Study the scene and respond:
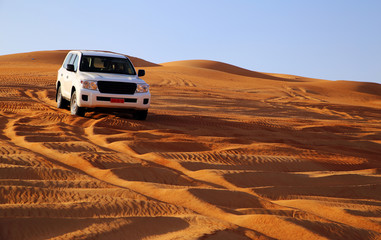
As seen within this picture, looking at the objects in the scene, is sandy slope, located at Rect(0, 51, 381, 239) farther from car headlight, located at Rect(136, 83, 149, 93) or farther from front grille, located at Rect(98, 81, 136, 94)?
car headlight, located at Rect(136, 83, 149, 93)

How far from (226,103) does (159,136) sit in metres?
11.8

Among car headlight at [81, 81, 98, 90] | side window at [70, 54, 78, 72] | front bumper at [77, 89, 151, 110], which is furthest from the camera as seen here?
side window at [70, 54, 78, 72]

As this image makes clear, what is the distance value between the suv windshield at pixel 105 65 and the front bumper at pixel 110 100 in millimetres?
1328

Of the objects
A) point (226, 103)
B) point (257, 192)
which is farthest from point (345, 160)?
point (226, 103)

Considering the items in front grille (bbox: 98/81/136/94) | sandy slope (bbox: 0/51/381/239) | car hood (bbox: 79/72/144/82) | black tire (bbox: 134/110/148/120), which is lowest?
sandy slope (bbox: 0/51/381/239)

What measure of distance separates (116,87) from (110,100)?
384mm

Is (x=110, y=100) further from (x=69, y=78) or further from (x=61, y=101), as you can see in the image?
(x=61, y=101)

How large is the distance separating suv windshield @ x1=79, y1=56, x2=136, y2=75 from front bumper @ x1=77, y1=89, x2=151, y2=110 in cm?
133

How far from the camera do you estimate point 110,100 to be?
11.6 m

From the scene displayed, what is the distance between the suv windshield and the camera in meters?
12.7

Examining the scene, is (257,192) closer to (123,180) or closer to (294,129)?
(123,180)

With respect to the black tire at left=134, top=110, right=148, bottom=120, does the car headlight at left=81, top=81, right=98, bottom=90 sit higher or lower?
higher

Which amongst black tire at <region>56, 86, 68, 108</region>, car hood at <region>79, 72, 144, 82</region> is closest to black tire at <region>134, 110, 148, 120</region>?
car hood at <region>79, 72, 144, 82</region>

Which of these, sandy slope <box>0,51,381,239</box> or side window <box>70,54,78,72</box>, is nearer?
sandy slope <box>0,51,381,239</box>
